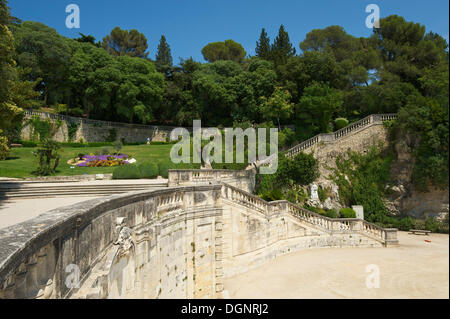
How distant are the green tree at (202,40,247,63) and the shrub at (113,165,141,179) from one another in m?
53.6

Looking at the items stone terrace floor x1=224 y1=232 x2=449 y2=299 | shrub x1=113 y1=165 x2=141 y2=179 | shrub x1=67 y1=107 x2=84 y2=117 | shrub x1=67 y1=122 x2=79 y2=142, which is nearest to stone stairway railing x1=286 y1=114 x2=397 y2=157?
stone terrace floor x1=224 y1=232 x2=449 y2=299

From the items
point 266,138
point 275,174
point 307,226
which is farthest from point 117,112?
point 307,226

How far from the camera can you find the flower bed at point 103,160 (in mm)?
26628

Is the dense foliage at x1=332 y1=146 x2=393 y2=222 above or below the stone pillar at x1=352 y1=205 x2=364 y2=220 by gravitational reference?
above

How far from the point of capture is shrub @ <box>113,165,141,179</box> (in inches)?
843

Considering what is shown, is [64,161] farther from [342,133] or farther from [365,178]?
[365,178]

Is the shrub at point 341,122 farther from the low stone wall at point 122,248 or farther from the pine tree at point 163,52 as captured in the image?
the pine tree at point 163,52

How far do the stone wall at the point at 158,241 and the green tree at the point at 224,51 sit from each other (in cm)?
5807

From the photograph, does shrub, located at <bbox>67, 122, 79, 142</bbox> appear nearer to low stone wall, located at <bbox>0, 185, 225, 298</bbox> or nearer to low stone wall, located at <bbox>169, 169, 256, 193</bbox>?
low stone wall, located at <bbox>169, 169, 256, 193</bbox>

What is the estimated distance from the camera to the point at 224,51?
69.5 m

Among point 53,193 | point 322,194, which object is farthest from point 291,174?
point 53,193

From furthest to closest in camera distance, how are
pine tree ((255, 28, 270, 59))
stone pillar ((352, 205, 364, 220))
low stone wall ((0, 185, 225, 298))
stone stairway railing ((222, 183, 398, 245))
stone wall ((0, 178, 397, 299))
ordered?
pine tree ((255, 28, 270, 59)) < stone pillar ((352, 205, 364, 220)) < stone stairway railing ((222, 183, 398, 245)) < stone wall ((0, 178, 397, 299)) < low stone wall ((0, 185, 225, 298))

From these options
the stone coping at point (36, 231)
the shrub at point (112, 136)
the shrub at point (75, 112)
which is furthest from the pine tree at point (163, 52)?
the stone coping at point (36, 231)

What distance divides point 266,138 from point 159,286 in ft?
72.7
